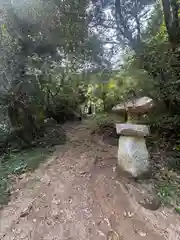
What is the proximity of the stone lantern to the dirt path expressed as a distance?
317 mm

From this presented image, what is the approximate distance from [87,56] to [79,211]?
424 cm

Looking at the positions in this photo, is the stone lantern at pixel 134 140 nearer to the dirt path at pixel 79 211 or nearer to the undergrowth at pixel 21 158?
the dirt path at pixel 79 211

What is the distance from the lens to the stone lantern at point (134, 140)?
3.06 m

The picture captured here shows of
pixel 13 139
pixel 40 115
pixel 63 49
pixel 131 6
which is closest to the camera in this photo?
pixel 13 139

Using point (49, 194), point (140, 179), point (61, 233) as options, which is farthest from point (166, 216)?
point (49, 194)

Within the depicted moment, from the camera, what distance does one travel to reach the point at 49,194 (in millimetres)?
2967

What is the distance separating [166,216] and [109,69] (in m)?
4.09

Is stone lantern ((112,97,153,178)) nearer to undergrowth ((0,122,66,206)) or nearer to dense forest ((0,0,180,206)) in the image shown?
dense forest ((0,0,180,206))

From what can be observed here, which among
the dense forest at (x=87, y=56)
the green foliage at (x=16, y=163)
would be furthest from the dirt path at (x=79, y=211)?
the dense forest at (x=87, y=56)

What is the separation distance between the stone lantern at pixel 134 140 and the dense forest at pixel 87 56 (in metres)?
0.27

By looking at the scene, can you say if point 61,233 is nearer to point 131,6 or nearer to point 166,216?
point 166,216

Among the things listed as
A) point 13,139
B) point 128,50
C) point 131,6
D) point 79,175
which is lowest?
point 79,175

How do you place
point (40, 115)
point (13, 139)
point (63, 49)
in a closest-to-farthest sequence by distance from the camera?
point (13, 139) < point (63, 49) < point (40, 115)

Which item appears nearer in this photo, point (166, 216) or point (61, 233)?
point (61, 233)
